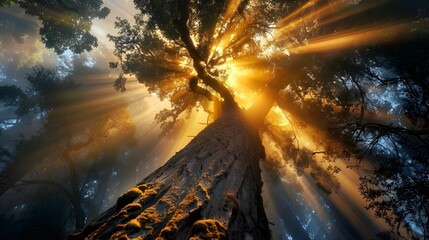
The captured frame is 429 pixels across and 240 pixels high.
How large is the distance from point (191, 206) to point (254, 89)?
13.2m

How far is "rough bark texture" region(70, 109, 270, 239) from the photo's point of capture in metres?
1.81

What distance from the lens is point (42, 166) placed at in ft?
78.8

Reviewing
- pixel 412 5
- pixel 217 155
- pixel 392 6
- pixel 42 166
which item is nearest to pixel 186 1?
pixel 217 155

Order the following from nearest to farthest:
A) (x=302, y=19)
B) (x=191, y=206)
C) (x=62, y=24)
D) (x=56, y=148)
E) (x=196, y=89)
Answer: (x=191, y=206), (x=196, y=89), (x=302, y=19), (x=62, y=24), (x=56, y=148)

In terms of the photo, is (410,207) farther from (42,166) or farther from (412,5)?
(42,166)

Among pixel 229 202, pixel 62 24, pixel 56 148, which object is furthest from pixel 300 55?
pixel 56 148

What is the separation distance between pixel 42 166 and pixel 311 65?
81.2ft

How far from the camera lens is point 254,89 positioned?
14.9 metres

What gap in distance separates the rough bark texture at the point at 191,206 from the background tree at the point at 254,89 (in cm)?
1

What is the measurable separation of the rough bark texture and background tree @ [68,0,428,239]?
0.04 feet

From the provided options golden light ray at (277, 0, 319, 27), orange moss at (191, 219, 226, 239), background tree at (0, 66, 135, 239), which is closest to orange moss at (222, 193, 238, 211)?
orange moss at (191, 219, 226, 239)

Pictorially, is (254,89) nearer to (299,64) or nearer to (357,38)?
(299,64)

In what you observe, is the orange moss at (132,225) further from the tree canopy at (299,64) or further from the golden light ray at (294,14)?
the golden light ray at (294,14)

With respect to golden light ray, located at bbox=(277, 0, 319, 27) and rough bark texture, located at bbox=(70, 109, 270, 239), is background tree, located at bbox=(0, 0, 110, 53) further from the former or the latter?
rough bark texture, located at bbox=(70, 109, 270, 239)
